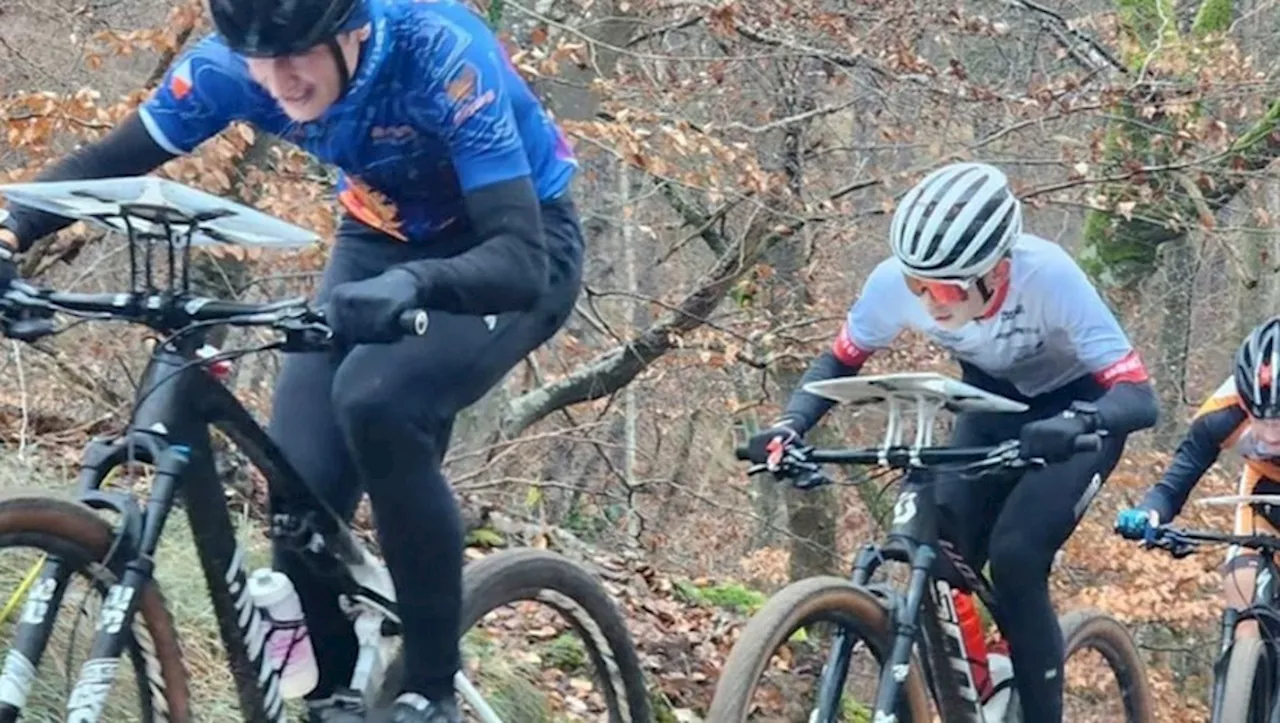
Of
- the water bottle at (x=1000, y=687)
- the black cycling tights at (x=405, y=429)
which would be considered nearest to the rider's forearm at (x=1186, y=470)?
the water bottle at (x=1000, y=687)

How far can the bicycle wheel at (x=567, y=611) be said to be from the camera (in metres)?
4.36

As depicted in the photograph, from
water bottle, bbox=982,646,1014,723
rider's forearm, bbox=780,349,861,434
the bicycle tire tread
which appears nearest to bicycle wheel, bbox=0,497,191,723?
rider's forearm, bbox=780,349,861,434

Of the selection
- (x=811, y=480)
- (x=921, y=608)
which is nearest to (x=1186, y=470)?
(x=921, y=608)

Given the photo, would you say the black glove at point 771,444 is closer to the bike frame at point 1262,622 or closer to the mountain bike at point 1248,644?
the mountain bike at point 1248,644

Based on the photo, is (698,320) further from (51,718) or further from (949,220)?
(51,718)

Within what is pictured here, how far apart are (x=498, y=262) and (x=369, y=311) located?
16.8 inches

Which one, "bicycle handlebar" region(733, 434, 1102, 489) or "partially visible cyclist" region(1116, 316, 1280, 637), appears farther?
"partially visible cyclist" region(1116, 316, 1280, 637)

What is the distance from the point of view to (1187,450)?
6.75m

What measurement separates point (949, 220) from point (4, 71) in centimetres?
708

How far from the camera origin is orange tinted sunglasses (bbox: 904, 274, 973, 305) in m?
5.02

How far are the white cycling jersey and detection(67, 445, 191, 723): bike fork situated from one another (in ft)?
8.82

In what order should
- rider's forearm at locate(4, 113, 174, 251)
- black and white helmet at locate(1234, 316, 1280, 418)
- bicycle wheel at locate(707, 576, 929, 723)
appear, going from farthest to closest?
black and white helmet at locate(1234, 316, 1280, 418) → bicycle wheel at locate(707, 576, 929, 723) → rider's forearm at locate(4, 113, 174, 251)

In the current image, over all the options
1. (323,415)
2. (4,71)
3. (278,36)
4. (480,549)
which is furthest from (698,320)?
(278,36)

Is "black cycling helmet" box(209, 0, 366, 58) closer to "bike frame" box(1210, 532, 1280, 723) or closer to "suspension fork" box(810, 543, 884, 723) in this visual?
"suspension fork" box(810, 543, 884, 723)
